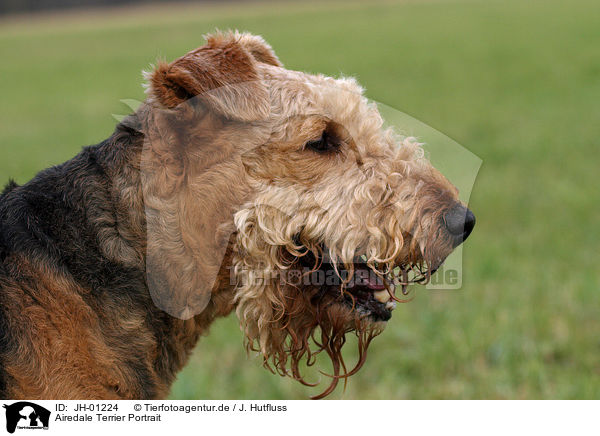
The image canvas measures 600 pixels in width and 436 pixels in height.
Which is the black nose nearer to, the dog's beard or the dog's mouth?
the dog's mouth

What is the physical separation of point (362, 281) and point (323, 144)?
597 millimetres

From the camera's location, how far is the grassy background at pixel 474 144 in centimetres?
439

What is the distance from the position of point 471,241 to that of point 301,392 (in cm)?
329

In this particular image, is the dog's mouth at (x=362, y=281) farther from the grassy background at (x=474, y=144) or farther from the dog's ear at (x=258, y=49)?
the grassy background at (x=474, y=144)

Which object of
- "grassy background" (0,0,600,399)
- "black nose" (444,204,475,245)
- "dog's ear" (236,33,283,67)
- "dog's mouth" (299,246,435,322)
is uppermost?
"dog's ear" (236,33,283,67)

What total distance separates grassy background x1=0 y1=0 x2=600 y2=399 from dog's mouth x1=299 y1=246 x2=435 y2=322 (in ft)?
3.74

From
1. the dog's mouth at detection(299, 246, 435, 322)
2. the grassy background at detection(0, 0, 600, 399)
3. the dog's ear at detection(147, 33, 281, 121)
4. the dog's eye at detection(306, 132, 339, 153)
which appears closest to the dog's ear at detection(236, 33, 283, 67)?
the dog's ear at detection(147, 33, 281, 121)

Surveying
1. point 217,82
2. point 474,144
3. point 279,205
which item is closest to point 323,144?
point 279,205

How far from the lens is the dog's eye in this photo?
8.20ft

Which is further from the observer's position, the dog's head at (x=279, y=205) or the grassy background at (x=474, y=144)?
the grassy background at (x=474, y=144)
